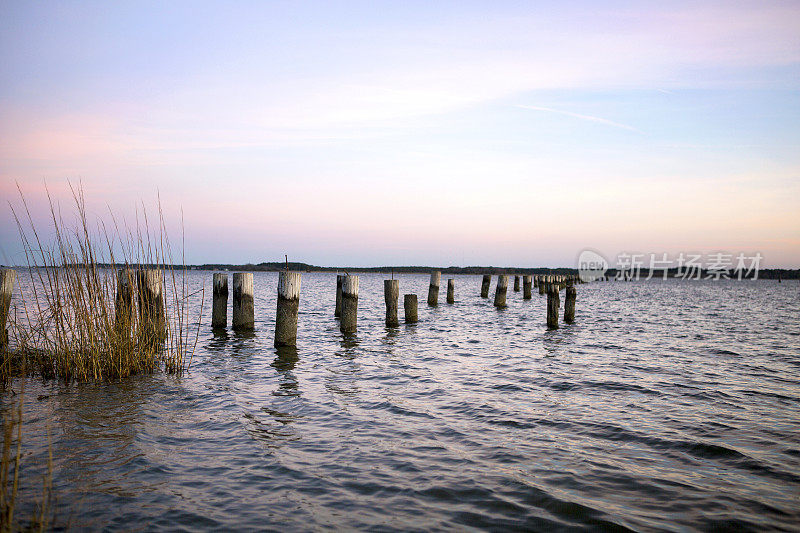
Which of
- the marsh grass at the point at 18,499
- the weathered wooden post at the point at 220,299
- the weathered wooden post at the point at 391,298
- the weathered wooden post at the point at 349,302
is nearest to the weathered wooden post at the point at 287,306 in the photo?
the weathered wooden post at the point at 349,302

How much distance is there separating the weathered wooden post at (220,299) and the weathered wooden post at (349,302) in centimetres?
336

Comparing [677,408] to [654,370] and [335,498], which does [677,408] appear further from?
[335,498]

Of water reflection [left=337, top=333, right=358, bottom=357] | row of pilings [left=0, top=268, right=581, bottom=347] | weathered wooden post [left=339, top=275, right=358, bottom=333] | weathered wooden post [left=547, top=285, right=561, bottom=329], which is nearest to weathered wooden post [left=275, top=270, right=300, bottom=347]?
row of pilings [left=0, top=268, right=581, bottom=347]

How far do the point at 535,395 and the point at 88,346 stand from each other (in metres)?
7.05

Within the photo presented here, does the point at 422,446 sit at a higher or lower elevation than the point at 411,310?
lower

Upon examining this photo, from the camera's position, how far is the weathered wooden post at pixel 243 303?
13.6 metres

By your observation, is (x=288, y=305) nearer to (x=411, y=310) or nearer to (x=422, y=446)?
(x=422, y=446)

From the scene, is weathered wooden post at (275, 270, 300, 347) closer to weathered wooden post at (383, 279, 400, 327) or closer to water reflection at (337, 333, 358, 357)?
water reflection at (337, 333, 358, 357)

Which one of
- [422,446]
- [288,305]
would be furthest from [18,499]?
[288,305]

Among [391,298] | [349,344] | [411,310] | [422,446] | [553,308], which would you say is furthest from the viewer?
[411,310]

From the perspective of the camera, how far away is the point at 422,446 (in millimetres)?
5699

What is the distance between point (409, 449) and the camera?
18.4 ft

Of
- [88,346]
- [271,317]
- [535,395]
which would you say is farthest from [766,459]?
[271,317]

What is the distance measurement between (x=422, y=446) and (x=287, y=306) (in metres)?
6.42
